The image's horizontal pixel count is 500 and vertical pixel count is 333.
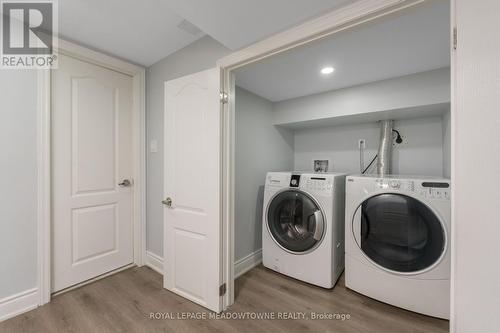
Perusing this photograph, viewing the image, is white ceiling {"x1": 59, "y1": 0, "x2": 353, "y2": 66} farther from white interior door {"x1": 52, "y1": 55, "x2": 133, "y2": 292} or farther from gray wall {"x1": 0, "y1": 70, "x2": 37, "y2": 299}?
gray wall {"x1": 0, "y1": 70, "x2": 37, "y2": 299}

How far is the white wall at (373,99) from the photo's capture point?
178cm

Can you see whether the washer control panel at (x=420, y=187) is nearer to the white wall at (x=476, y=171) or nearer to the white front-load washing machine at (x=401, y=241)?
the white front-load washing machine at (x=401, y=241)

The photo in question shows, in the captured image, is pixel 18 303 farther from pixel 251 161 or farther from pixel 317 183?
pixel 317 183

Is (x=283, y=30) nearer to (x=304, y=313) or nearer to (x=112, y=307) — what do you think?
(x=304, y=313)

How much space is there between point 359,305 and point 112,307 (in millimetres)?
2000

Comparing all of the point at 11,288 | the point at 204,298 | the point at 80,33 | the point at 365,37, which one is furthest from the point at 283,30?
the point at 11,288

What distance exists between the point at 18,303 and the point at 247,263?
185cm

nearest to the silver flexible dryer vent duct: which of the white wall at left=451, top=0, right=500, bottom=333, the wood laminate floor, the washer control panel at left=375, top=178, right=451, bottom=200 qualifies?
the washer control panel at left=375, top=178, right=451, bottom=200

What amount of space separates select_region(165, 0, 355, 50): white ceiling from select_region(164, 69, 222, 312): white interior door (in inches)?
15.2

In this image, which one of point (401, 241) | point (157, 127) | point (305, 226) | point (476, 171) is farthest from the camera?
point (157, 127)

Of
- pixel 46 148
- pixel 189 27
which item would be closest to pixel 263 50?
pixel 189 27

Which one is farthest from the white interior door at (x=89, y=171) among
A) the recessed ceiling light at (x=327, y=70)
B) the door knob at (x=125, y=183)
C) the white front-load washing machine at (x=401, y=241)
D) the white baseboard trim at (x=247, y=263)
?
the white front-load washing machine at (x=401, y=241)

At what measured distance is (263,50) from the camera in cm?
133

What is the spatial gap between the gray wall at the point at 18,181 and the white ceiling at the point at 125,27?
1.70ft
